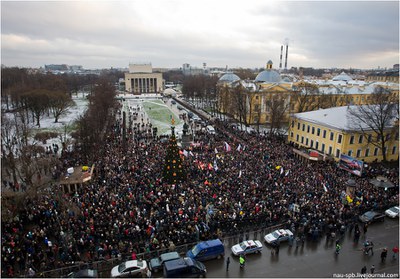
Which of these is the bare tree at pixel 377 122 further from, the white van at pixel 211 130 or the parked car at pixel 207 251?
the parked car at pixel 207 251

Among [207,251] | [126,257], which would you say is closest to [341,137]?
[207,251]

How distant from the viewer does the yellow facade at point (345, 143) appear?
30.0 meters

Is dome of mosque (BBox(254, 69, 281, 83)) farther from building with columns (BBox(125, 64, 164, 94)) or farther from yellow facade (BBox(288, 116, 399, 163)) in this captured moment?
building with columns (BBox(125, 64, 164, 94))

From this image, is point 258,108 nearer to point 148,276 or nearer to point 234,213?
point 234,213

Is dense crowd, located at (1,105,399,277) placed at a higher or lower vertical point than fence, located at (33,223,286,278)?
higher

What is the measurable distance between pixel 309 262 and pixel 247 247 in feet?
10.7

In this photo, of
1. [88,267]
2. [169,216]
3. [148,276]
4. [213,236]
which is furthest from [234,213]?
[88,267]

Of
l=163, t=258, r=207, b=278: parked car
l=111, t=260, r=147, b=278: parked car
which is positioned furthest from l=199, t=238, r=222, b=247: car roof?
l=111, t=260, r=147, b=278: parked car

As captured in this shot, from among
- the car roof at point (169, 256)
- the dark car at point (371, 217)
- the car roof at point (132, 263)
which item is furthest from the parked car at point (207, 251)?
the dark car at point (371, 217)

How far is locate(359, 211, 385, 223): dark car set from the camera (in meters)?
18.0

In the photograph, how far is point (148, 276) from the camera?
515 inches

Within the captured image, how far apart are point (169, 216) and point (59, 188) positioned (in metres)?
9.76

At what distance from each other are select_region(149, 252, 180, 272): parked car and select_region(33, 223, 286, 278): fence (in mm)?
703

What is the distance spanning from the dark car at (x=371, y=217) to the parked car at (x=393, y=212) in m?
0.70
